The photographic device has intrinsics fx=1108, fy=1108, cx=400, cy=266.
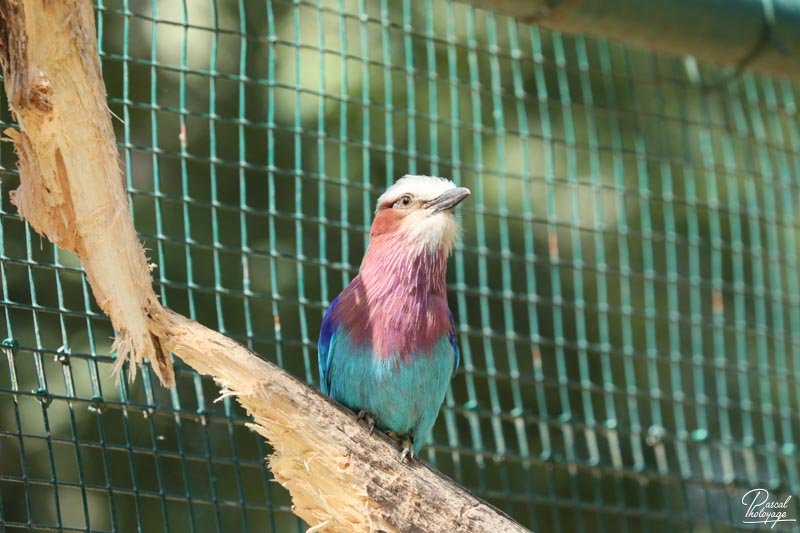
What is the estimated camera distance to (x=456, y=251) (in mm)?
5324

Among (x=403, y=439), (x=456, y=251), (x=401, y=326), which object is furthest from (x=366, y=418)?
(x=456, y=251)

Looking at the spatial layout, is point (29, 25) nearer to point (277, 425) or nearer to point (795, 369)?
point (277, 425)

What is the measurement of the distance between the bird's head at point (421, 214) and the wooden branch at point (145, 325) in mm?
973

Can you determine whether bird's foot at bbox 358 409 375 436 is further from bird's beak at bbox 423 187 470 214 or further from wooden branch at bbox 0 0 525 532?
bird's beak at bbox 423 187 470 214

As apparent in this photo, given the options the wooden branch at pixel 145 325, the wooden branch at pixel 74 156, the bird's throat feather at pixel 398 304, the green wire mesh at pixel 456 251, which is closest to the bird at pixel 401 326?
the bird's throat feather at pixel 398 304

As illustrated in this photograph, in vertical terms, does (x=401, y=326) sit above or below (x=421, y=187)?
below

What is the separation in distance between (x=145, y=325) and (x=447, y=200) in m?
1.26

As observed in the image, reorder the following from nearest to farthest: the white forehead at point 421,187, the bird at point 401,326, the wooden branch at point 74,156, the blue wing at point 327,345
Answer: the wooden branch at point 74,156 < the bird at point 401,326 < the blue wing at point 327,345 < the white forehead at point 421,187

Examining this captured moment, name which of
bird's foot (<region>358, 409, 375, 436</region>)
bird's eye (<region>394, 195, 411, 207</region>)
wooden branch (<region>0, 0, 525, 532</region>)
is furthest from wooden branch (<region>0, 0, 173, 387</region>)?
bird's eye (<region>394, 195, 411, 207</region>)

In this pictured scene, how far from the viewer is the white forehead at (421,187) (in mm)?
3992

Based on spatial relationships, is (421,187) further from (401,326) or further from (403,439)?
(403,439)

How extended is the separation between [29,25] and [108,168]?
0.42m

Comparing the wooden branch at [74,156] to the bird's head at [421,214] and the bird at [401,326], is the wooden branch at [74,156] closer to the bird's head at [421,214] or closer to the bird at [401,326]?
the bird at [401,326]

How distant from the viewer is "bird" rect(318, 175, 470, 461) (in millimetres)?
3701
